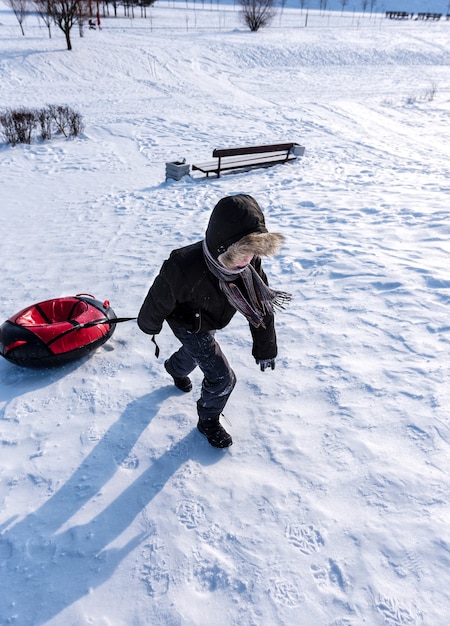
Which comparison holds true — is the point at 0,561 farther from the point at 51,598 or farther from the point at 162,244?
the point at 162,244

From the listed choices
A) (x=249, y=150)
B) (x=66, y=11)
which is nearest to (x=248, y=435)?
(x=249, y=150)

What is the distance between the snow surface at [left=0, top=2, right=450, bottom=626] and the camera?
192 cm

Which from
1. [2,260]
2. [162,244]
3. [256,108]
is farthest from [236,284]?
[256,108]

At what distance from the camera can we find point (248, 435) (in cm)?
273

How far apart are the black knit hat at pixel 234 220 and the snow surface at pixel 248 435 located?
1.48 metres

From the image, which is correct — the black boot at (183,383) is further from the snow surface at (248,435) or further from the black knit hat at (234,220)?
the black knit hat at (234,220)

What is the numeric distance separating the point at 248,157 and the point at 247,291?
25.7 ft

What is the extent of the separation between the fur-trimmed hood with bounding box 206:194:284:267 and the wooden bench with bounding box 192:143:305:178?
6.35m

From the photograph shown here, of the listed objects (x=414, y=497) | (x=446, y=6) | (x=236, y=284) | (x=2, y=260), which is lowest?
(x=2, y=260)

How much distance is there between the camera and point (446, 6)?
77.9 meters

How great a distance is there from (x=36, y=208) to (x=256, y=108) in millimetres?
10346

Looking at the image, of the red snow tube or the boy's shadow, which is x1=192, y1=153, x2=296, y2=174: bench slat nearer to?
the red snow tube

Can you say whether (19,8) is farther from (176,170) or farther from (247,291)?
(247,291)

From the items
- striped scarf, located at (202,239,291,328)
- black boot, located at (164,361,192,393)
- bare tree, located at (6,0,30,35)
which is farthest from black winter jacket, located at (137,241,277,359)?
bare tree, located at (6,0,30,35)
